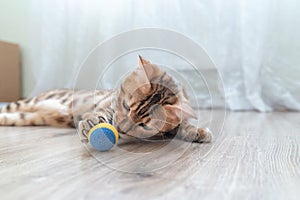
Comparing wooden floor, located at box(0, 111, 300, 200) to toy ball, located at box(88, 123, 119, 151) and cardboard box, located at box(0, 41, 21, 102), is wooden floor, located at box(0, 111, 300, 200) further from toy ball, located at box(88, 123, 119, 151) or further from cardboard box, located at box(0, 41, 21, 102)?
cardboard box, located at box(0, 41, 21, 102)

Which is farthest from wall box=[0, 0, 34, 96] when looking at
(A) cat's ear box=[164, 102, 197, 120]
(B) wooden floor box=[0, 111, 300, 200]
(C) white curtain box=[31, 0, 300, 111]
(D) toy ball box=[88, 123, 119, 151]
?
(A) cat's ear box=[164, 102, 197, 120]

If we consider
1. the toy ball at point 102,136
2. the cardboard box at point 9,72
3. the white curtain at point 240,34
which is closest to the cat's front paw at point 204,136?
the toy ball at point 102,136

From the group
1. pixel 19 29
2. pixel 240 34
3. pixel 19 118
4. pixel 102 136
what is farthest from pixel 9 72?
pixel 102 136

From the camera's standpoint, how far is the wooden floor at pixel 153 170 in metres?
0.49

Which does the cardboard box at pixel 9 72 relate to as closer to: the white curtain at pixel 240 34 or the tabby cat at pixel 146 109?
the white curtain at pixel 240 34

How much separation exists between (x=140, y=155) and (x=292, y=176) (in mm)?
374

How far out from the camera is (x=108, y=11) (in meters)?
2.19

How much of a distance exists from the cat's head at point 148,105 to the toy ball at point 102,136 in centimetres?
4

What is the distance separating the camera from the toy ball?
0.75 m

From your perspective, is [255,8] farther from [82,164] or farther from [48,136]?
[82,164]

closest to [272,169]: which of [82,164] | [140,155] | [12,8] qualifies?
[140,155]

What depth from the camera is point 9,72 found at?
2500 millimetres

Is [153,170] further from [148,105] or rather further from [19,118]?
[19,118]

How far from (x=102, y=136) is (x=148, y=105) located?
0.15 metres
